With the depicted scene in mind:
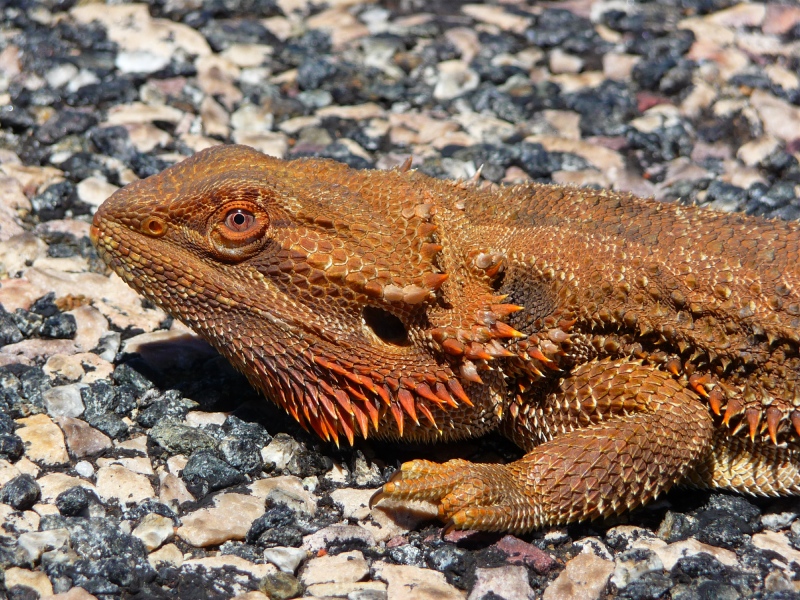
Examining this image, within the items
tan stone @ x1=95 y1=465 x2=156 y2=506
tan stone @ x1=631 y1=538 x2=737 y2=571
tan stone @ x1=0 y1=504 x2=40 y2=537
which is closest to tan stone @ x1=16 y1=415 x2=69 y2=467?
tan stone @ x1=95 y1=465 x2=156 y2=506

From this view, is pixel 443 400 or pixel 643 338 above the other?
pixel 643 338

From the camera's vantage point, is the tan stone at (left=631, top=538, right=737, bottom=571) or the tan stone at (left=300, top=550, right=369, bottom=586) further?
the tan stone at (left=631, top=538, right=737, bottom=571)


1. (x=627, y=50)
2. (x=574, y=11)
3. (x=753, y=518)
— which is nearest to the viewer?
(x=753, y=518)

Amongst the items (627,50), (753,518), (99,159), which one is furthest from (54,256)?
(627,50)

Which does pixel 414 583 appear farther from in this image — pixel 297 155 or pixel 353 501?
pixel 297 155

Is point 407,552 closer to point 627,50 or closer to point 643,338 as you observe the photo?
point 643,338

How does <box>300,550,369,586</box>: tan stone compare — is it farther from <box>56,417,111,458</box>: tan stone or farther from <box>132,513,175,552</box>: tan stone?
<box>56,417,111,458</box>: tan stone

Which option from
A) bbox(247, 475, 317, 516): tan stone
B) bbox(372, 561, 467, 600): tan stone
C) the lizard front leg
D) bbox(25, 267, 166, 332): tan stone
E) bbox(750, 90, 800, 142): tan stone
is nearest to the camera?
bbox(372, 561, 467, 600): tan stone

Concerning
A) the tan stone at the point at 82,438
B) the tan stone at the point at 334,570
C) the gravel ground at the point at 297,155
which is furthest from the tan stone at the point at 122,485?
the tan stone at the point at 334,570
